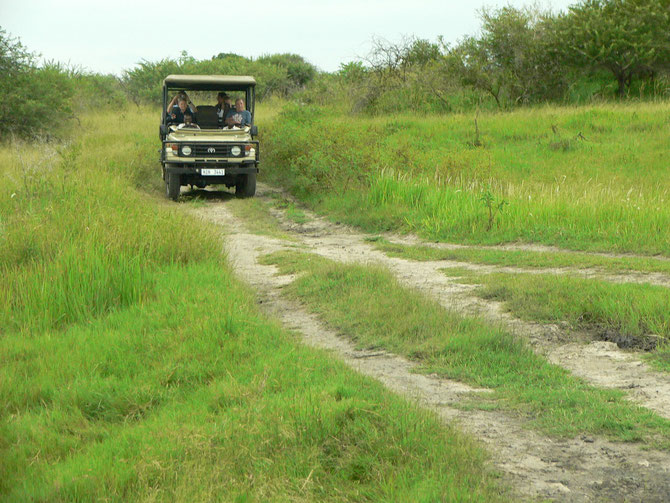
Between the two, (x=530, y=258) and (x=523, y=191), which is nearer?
(x=530, y=258)

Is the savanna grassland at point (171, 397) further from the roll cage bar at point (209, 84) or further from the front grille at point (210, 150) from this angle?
the roll cage bar at point (209, 84)

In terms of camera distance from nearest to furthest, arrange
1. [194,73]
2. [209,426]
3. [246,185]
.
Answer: [209,426]
[246,185]
[194,73]

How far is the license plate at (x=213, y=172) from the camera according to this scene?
48.5 ft

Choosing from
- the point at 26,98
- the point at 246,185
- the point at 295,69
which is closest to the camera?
the point at 246,185

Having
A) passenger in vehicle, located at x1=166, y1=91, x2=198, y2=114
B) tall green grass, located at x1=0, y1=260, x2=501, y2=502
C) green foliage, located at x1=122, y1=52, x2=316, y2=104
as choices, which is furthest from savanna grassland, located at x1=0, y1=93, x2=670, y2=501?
green foliage, located at x1=122, y1=52, x2=316, y2=104

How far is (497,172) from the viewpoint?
15844 mm

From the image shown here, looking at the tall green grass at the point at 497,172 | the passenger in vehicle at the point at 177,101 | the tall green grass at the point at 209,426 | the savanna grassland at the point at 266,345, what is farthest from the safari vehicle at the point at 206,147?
the tall green grass at the point at 209,426

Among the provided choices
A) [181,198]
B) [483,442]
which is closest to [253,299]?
[483,442]

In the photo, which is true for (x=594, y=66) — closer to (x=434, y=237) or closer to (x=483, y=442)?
(x=434, y=237)

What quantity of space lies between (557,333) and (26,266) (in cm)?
489

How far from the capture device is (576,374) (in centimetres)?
549

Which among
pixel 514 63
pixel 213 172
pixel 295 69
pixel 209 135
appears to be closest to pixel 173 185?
pixel 213 172

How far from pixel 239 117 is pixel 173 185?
1.97 m

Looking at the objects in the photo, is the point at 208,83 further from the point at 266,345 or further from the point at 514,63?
the point at 514,63
